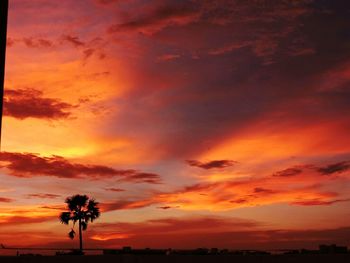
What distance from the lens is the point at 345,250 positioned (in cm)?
2067

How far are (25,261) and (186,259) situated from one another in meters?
6.05

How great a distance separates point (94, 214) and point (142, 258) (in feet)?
130

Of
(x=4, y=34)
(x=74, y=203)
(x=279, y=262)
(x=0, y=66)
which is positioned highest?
(x=74, y=203)

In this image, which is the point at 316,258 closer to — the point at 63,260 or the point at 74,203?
the point at 63,260

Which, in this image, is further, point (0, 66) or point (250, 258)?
point (250, 258)

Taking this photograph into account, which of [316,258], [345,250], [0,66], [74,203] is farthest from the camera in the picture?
[74,203]

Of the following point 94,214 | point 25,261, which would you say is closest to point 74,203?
point 94,214

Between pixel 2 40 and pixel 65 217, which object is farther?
pixel 65 217

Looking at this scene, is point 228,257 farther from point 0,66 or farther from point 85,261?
point 0,66

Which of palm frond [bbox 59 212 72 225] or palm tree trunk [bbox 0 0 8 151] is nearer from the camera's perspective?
palm tree trunk [bbox 0 0 8 151]

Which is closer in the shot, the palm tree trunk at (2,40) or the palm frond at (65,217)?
the palm tree trunk at (2,40)

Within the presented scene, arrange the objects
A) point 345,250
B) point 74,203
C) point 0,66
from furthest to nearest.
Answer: point 74,203
point 345,250
point 0,66

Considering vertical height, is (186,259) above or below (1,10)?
below

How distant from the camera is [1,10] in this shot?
4.64m
